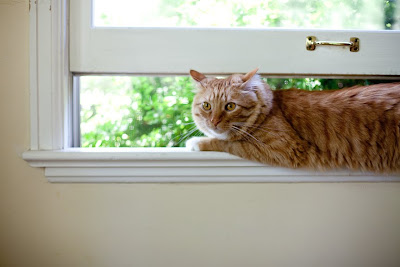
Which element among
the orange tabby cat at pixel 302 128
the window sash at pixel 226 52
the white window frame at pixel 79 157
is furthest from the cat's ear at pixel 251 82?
the white window frame at pixel 79 157

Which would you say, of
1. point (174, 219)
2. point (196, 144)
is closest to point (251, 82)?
point (196, 144)

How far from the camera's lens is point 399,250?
53.5 inches

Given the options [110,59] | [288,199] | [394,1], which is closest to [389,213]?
[288,199]

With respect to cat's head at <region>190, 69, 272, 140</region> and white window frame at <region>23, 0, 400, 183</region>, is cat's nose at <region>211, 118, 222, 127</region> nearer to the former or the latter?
cat's head at <region>190, 69, 272, 140</region>

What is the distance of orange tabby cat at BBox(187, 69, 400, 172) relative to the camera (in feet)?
4.12

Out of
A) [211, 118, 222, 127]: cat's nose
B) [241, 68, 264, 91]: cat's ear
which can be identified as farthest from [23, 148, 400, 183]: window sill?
[241, 68, 264, 91]: cat's ear

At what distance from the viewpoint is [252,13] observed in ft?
4.73

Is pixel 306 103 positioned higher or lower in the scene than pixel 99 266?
higher

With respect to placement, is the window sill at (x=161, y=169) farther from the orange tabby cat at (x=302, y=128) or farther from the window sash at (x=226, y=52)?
the window sash at (x=226, y=52)

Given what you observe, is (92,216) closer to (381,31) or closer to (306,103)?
(306,103)

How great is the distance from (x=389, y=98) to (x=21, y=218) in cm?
135

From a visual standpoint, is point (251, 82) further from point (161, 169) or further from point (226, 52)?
point (161, 169)

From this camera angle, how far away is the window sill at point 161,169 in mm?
1252

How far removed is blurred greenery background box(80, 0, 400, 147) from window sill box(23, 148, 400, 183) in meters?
0.17
